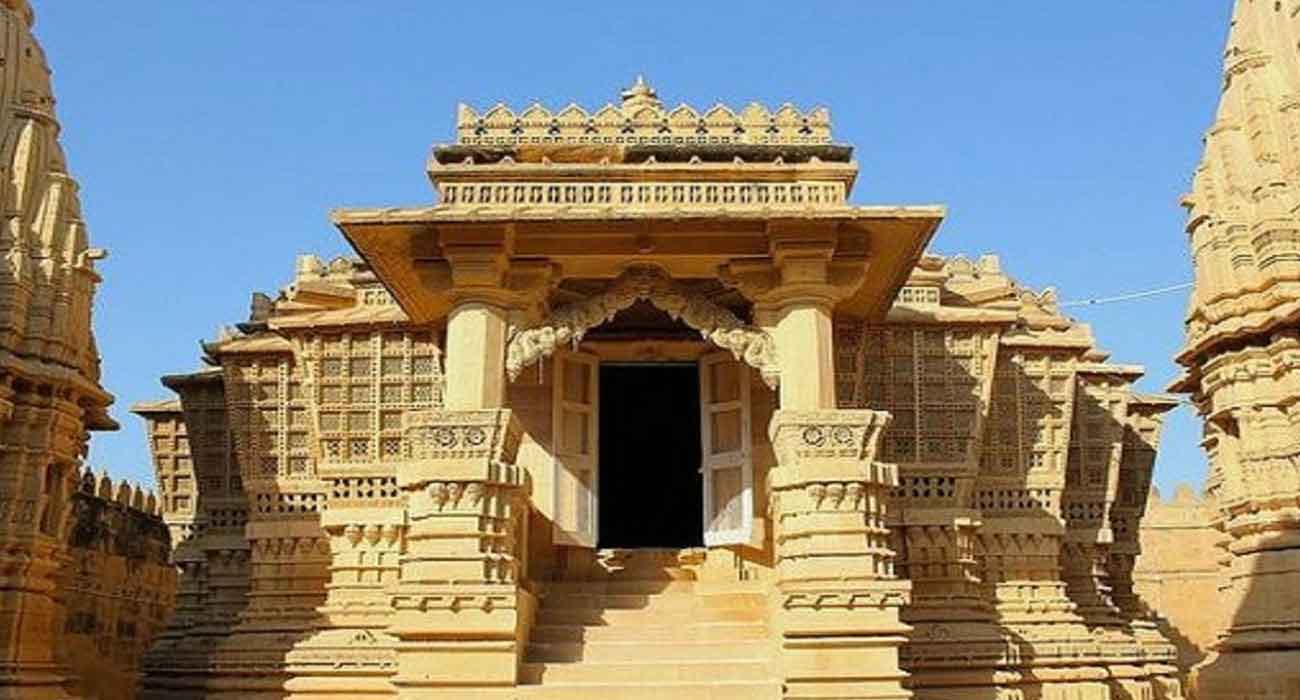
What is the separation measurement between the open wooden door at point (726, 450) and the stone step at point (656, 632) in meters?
1.42

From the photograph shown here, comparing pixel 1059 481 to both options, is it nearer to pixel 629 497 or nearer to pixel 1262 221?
pixel 1262 221

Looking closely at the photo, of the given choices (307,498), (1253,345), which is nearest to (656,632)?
(307,498)

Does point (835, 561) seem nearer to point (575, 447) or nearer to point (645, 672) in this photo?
point (645, 672)

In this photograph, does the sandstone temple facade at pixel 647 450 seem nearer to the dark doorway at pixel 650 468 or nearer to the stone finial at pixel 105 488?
the dark doorway at pixel 650 468

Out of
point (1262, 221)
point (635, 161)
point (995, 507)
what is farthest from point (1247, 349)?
point (635, 161)

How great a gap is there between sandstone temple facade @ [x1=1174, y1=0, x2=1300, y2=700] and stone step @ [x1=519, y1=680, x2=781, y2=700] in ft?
15.7

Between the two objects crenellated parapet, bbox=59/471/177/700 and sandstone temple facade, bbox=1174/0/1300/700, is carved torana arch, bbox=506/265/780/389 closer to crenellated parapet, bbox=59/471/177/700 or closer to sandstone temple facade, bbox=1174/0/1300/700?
sandstone temple facade, bbox=1174/0/1300/700

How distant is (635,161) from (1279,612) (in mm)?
7448

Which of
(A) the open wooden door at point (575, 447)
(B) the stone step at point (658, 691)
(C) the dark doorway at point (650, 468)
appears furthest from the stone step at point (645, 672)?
(C) the dark doorway at point (650, 468)

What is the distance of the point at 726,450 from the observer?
556 inches

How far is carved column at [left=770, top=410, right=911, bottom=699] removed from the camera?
10797 millimetres

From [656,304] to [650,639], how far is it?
3.18 metres

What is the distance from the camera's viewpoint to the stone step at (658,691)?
1088 cm

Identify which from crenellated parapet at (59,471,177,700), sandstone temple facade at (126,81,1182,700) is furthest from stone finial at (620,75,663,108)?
crenellated parapet at (59,471,177,700)
